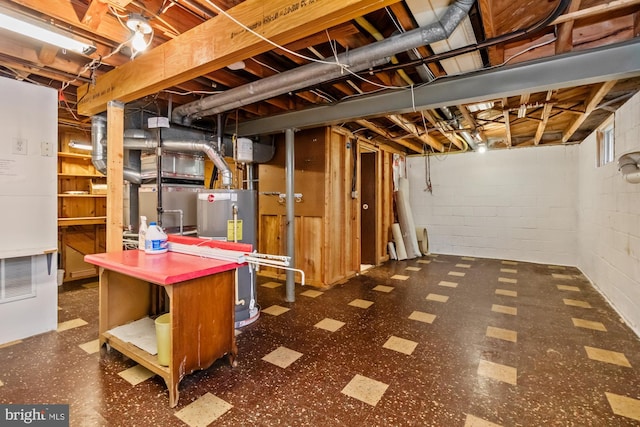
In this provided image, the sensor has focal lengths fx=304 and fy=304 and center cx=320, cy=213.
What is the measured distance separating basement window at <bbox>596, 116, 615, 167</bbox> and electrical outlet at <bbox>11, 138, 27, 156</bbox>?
6013 millimetres

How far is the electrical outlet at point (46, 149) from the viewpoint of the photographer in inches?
107

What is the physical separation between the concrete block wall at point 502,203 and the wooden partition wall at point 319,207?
2559mm

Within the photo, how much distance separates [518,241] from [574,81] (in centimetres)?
441

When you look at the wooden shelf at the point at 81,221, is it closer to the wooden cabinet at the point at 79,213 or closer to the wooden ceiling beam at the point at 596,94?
the wooden cabinet at the point at 79,213

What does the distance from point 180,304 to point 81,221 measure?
3724mm

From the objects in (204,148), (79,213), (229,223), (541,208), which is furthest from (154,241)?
(541,208)

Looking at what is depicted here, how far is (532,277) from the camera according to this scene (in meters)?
4.59

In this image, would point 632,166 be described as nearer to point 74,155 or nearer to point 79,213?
point 74,155

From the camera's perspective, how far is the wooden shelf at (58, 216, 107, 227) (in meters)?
4.20

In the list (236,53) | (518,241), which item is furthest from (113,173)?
(518,241)

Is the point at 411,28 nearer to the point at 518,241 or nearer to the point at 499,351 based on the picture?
the point at 499,351

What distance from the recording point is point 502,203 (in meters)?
5.92

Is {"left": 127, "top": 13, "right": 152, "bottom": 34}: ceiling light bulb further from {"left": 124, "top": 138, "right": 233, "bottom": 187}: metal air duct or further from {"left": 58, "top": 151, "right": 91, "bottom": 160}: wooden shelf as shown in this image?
{"left": 58, "top": 151, "right": 91, "bottom": 160}: wooden shelf

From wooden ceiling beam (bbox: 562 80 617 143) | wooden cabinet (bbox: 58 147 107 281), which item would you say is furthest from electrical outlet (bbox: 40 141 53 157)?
wooden ceiling beam (bbox: 562 80 617 143)
